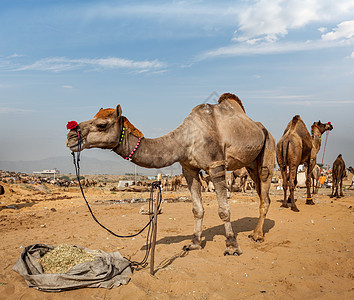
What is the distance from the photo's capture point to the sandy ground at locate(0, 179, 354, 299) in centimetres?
447

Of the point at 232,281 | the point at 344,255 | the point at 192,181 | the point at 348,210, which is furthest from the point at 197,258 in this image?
the point at 348,210

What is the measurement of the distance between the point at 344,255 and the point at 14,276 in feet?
19.4

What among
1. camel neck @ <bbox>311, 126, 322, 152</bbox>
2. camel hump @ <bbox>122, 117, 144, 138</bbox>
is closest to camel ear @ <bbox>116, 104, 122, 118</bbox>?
camel hump @ <bbox>122, 117, 144, 138</bbox>

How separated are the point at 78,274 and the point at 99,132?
7.46ft

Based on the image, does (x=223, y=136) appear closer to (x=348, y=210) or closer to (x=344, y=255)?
(x=344, y=255)

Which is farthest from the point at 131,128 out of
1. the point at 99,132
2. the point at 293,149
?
the point at 293,149

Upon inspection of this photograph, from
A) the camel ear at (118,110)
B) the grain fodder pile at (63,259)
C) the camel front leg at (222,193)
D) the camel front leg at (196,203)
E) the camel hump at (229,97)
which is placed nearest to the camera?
the grain fodder pile at (63,259)

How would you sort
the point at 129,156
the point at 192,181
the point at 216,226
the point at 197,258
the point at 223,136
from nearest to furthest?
the point at 129,156 < the point at 197,258 < the point at 223,136 < the point at 192,181 < the point at 216,226

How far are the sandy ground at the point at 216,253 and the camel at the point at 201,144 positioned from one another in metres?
0.71

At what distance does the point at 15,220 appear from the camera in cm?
1114

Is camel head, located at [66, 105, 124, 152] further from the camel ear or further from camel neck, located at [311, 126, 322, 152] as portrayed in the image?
camel neck, located at [311, 126, 322, 152]

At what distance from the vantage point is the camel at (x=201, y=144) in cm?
531

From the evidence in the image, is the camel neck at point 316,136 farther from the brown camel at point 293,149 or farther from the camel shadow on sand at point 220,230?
the camel shadow on sand at point 220,230

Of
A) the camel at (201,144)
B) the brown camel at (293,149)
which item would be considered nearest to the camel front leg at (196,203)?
the camel at (201,144)
